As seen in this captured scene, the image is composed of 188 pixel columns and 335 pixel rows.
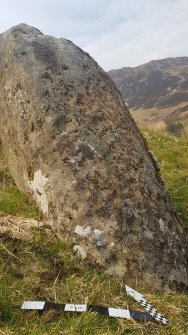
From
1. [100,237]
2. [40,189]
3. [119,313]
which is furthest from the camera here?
[40,189]

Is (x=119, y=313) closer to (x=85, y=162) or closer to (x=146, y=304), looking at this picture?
(x=146, y=304)

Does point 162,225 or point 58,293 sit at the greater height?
point 162,225

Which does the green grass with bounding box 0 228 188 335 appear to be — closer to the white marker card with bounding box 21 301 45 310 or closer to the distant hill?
the white marker card with bounding box 21 301 45 310

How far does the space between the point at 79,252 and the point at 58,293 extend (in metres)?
0.90

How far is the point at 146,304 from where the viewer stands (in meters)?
4.68

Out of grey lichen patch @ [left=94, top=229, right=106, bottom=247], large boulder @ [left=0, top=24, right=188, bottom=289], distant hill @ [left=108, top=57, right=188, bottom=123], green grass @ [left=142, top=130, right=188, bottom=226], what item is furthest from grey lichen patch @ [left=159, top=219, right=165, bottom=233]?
distant hill @ [left=108, top=57, right=188, bottom=123]

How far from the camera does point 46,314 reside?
4.24 m

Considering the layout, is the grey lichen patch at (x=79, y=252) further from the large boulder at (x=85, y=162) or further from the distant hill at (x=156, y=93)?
the distant hill at (x=156, y=93)

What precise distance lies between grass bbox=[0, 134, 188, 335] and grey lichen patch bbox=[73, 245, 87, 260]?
76 millimetres

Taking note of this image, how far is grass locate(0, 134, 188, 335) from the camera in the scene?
13.5 ft

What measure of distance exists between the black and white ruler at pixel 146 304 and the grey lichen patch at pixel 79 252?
67 centimetres

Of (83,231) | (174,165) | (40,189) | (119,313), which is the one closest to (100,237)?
(83,231)

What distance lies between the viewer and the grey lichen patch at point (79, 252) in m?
5.44

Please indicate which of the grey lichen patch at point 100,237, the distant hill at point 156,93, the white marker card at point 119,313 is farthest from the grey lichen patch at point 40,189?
the distant hill at point 156,93
